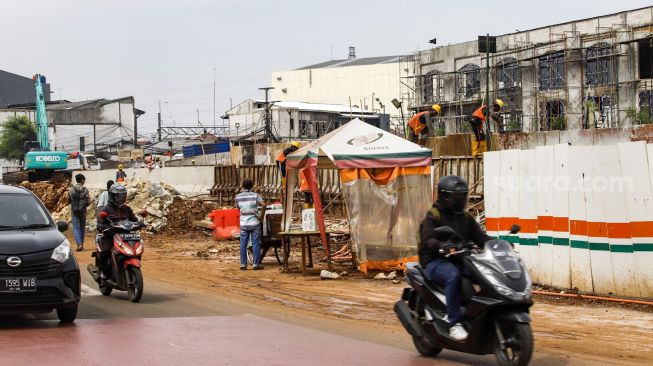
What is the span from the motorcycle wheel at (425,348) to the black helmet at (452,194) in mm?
1398

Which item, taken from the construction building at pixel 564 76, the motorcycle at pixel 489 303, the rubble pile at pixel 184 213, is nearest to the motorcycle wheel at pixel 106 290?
the motorcycle at pixel 489 303

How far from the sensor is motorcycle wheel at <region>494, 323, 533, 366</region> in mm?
7922

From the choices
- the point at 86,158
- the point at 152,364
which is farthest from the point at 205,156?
the point at 152,364

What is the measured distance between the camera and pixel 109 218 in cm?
1470

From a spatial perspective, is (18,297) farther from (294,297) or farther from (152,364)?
(294,297)

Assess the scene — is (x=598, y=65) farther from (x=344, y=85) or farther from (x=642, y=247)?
(x=344, y=85)

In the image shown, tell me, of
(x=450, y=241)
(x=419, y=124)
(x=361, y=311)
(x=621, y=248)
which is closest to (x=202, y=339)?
(x=450, y=241)

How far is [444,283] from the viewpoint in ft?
28.8

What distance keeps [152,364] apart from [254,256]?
10.7 m

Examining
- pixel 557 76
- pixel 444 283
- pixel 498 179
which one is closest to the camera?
pixel 444 283

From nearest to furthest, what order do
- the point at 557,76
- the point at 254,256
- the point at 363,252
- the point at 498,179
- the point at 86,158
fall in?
1. the point at 498,179
2. the point at 363,252
3. the point at 254,256
4. the point at 557,76
5. the point at 86,158

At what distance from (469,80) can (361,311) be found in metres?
50.0

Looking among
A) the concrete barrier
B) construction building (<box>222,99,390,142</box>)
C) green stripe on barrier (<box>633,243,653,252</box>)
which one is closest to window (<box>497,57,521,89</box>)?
construction building (<box>222,99,390,142</box>)

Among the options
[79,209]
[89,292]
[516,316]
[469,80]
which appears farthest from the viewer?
[469,80]
